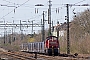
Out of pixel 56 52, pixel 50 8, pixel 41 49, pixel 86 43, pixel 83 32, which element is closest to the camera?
pixel 56 52

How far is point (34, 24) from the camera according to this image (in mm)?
70812

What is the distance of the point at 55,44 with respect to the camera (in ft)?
124

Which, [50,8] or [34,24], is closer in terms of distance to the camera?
[50,8]

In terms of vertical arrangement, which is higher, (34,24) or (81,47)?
(34,24)

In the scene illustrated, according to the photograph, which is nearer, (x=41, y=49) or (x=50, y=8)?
(x=41, y=49)

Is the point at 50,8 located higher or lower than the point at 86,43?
higher

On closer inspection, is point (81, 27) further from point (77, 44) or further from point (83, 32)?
point (77, 44)

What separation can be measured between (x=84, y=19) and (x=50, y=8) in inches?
877

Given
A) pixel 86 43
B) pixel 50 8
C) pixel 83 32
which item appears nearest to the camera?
pixel 86 43

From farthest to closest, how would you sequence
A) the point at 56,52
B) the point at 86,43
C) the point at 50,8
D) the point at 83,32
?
the point at 83,32 → the point at 50,8 → the point at 86,43 → the point at 56,52

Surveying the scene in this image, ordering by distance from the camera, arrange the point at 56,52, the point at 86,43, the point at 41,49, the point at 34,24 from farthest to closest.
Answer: the point at 34,24 < the point at 41,49 < the point at 86,43 < the point at 56,52

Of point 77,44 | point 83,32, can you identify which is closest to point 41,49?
point 77,44

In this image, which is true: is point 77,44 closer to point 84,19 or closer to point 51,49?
point 51,49

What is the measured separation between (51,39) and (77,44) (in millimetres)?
7318
